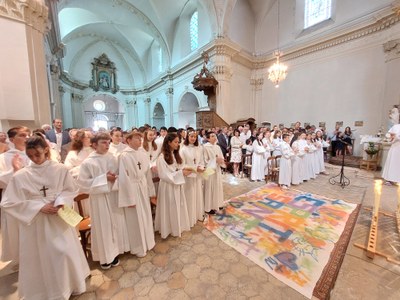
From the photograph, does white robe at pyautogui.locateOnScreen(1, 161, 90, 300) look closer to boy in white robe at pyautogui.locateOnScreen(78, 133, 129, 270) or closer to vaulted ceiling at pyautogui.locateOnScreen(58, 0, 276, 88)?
boy in white robe at pyautogui.locateOnScreen(78, 133, 129, 270)

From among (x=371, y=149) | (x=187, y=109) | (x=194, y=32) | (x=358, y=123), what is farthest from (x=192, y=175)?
(x=194, y=32)

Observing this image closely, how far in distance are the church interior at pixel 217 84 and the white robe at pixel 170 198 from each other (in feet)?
0.88

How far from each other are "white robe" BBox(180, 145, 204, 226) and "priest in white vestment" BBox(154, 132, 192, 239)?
23 cm

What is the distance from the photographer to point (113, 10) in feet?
48.0

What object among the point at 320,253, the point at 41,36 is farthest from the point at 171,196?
the point at 41,36

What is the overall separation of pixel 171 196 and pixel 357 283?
2.71 metres

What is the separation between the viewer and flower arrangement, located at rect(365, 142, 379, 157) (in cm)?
778

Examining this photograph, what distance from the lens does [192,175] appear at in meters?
3.39

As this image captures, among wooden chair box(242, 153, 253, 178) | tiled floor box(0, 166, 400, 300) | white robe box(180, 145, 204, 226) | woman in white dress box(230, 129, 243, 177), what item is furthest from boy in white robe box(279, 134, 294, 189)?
white robe box(180, 145, 204, 226)

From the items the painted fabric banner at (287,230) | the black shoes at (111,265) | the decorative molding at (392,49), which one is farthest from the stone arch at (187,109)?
the black shoes at (111,265)

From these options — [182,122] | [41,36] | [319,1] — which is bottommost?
[182,122]

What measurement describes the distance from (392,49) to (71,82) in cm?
2308

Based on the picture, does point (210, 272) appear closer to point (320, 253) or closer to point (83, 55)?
point (320, 253)

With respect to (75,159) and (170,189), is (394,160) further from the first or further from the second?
(75,159)
